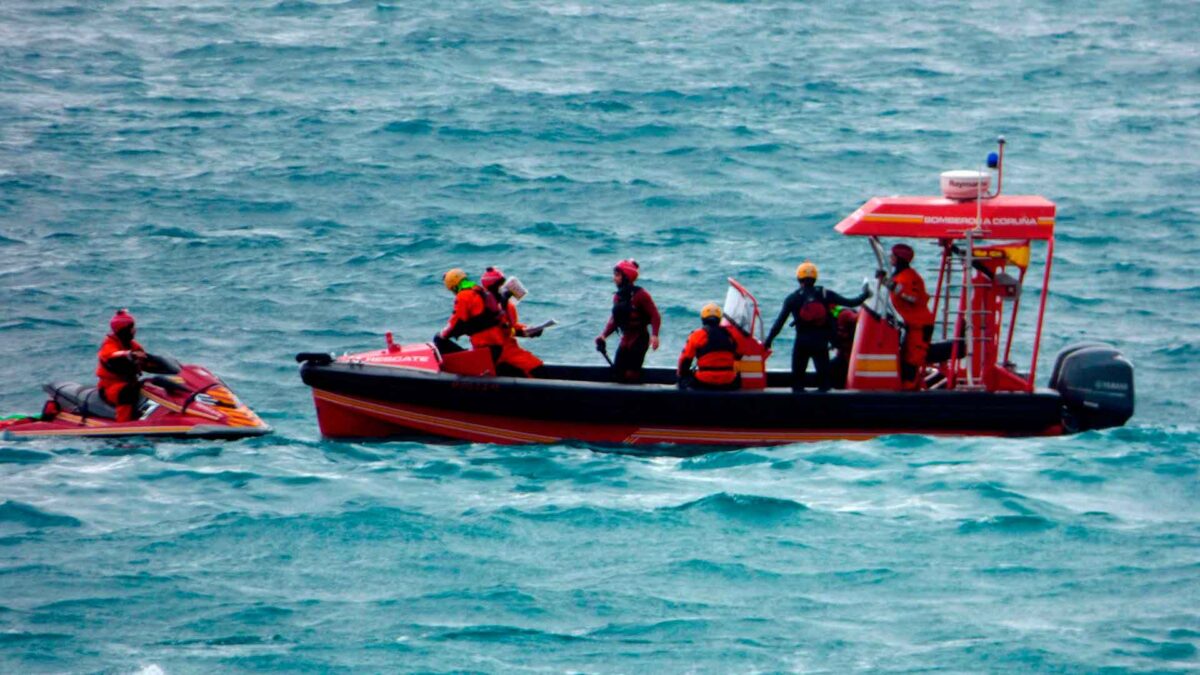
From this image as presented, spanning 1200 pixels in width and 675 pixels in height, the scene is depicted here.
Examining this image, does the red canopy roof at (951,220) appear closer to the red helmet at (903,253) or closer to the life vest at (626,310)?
the red helmet at (903,253)

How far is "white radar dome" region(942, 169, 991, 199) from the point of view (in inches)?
651

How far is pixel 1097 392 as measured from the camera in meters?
16.7

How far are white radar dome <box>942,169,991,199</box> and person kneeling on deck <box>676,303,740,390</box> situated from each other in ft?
8.33

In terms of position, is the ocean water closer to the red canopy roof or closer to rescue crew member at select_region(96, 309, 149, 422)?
rescue crew member at select_region(96, 309, 149, 422)

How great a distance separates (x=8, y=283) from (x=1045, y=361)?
1420cm

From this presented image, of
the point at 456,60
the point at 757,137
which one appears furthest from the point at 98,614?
the point at 456,60

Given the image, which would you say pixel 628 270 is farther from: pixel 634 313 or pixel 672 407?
pixel 672 407

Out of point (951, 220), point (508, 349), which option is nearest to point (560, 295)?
point (508, 349)

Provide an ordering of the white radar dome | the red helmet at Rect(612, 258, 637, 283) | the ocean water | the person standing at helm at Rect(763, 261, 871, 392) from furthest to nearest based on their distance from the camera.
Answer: the red helmet at Rect(612, 258, 637, 283) → the white radar dome → the person standing at helm at Rect(763, 261, 871, 392) → the ocean water

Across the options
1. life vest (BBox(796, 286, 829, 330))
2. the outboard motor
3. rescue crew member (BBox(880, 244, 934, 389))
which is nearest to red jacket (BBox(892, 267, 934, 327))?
rescue crew member (BBox(880, 244, 934, 389))

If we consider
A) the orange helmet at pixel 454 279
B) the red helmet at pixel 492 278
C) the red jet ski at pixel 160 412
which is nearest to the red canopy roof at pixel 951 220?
the red helmet at pixel 492 278

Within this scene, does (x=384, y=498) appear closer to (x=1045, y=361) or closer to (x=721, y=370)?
(x=721, y=370)

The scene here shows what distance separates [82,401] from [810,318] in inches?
296

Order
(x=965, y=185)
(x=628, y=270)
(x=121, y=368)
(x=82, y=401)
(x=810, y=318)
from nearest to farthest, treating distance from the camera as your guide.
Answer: (x=810, y=318) < (x=965, y=185) < (x=628, y=270) < (x=121, y=368) < (x=82, y=401)
